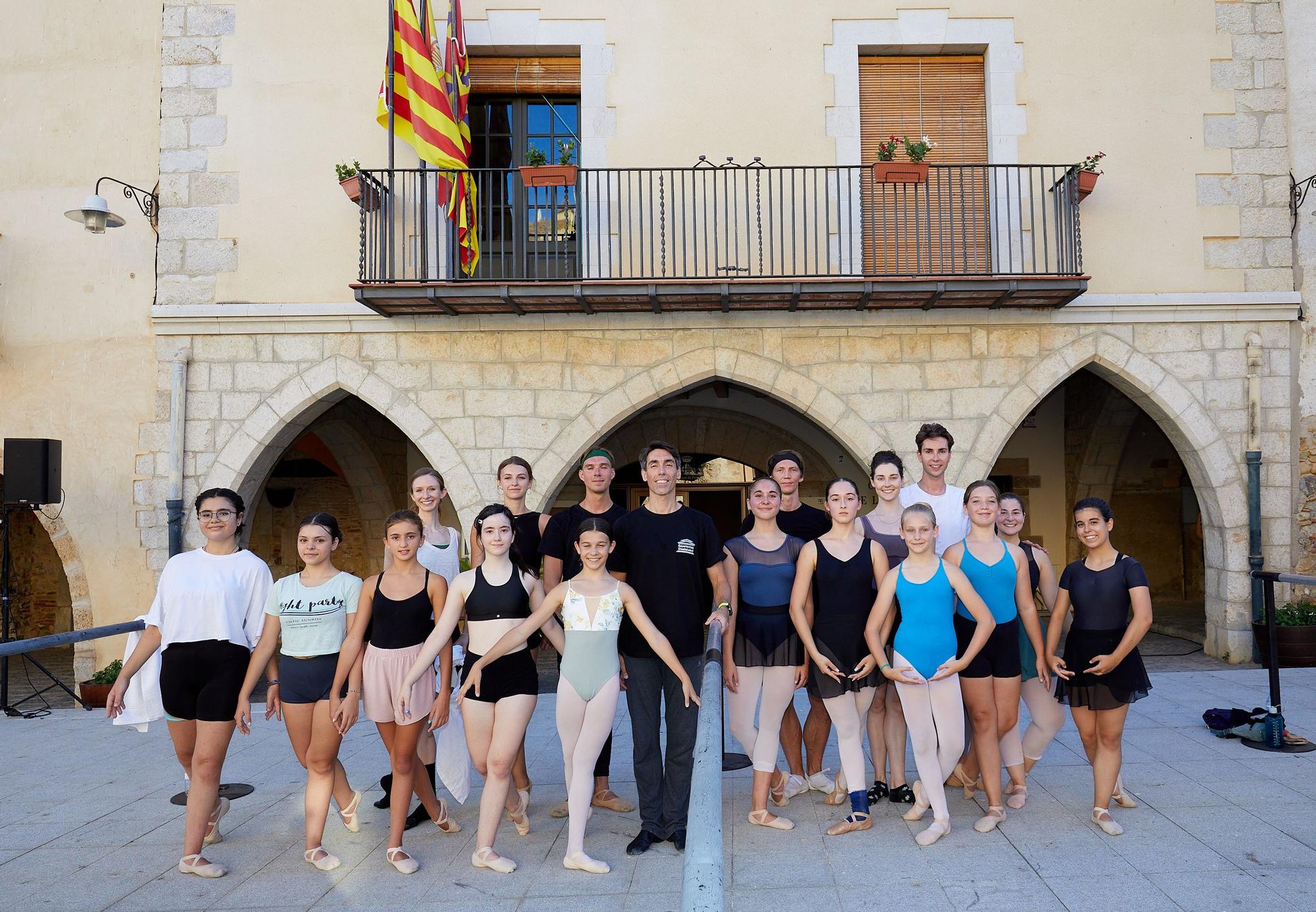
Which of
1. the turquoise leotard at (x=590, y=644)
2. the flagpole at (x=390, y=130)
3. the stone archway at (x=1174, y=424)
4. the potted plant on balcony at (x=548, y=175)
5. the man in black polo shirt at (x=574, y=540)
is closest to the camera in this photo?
the turquoise leotard at (x=590, y=644)

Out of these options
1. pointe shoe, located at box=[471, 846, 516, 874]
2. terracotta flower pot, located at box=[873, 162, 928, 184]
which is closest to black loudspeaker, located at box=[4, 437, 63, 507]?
pointe shoe, located at box=[471, 846, 516, 874]

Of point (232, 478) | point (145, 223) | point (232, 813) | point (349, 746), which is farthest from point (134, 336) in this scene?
point (232, 813)

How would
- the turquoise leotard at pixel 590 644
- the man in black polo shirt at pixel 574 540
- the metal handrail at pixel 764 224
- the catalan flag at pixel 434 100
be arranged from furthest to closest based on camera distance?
1. the metal handrail at pixel 764 224
2. the catalan flag at pixel 434 100
3. the man in black polo shirt at pixel 574 540
4. the turquoise leotard at pixel 590 644

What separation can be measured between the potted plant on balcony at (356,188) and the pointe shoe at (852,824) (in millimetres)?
6193

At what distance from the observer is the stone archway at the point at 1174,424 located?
780 centimetres

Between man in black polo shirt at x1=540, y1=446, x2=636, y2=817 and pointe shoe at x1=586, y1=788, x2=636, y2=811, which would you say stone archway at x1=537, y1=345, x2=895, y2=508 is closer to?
man in black polo shirt at x1=540, y1=446, x2=636, y2=817

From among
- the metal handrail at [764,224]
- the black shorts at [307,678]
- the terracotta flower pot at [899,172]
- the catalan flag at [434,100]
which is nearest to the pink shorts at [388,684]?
the black shorts at [307,678]

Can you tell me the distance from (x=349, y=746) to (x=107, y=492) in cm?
422

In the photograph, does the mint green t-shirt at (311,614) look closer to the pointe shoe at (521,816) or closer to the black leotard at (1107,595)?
the pointe shoe at (521,816)

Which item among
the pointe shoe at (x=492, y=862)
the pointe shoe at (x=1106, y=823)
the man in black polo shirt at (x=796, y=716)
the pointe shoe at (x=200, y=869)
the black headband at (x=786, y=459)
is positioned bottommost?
the pointe shoe at (x=200, y=869)

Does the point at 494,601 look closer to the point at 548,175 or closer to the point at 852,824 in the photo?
the point at 852,824

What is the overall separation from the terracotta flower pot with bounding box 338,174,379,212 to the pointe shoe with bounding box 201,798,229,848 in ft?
16.9

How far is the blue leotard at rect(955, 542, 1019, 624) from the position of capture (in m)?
3.85

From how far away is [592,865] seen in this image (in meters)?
3.43
